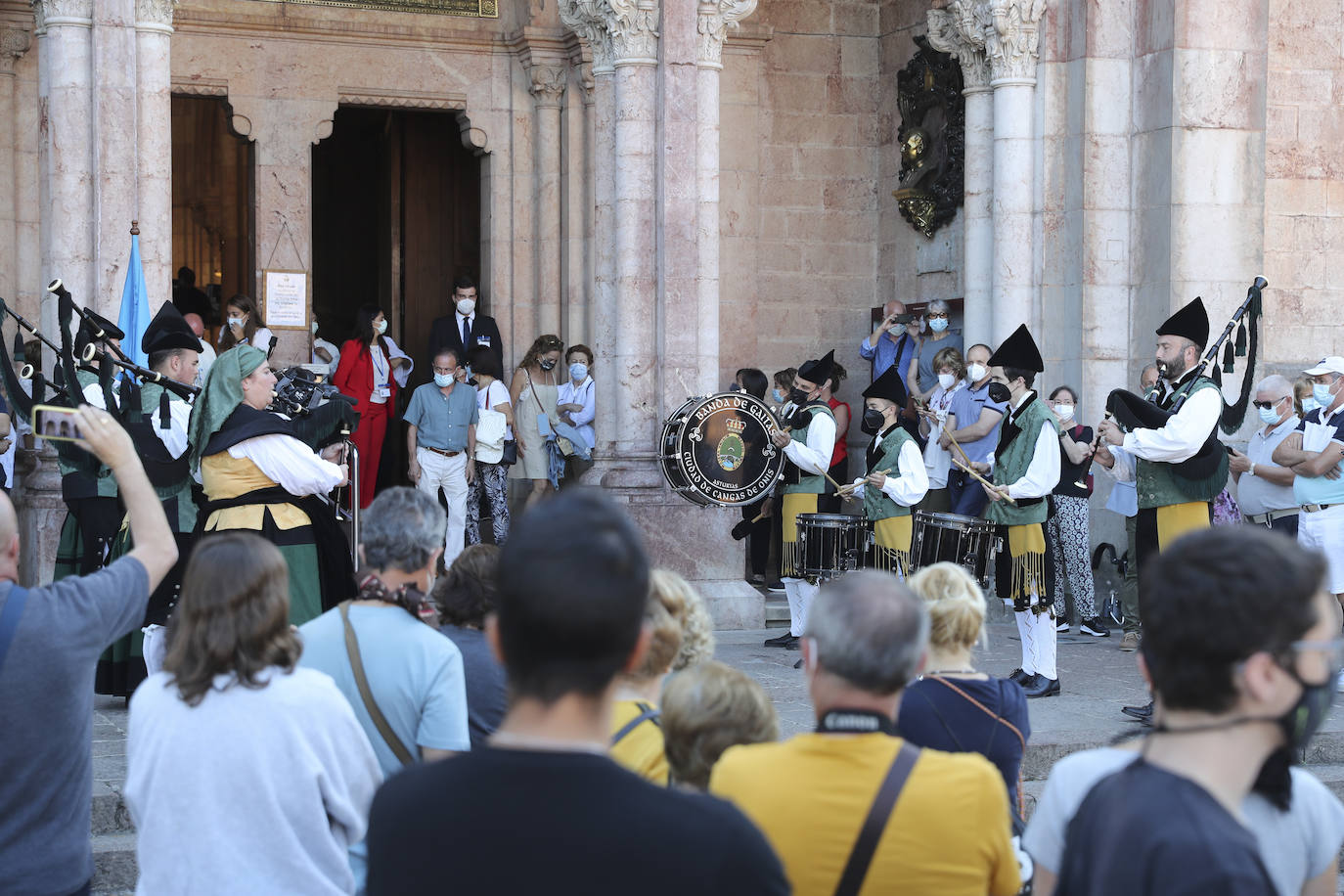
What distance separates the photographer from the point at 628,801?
2098 mm

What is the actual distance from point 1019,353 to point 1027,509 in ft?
2.84

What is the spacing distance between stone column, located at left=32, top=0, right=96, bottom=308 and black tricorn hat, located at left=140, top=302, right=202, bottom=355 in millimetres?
2858

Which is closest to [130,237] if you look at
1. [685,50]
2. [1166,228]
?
[685,50]

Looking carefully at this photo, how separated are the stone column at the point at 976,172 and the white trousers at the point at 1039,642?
15.3ft

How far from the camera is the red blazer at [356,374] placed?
13.9m

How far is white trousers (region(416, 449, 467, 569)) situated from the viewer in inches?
510

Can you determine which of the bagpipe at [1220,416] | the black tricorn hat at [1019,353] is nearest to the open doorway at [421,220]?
the black tricorn hat at [1019,353]

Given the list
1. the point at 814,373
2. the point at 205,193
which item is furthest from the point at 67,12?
the point at 205,193

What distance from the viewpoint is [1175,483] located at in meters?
8.70

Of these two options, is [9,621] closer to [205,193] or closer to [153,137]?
[153,137]

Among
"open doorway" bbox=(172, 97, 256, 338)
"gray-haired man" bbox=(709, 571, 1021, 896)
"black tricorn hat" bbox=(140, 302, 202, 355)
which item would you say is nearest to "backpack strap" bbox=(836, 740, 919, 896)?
"gray-haired man" bbox=(709, 571, 1021, 896)

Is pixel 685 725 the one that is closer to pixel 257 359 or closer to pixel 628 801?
pixel 628 801

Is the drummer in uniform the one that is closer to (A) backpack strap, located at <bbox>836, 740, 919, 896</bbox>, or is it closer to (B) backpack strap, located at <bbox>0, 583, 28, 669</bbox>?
(B) backpack strap, located at <bbox>0, 583, 28, 669</bbox>

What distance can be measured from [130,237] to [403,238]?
6.33 metres
